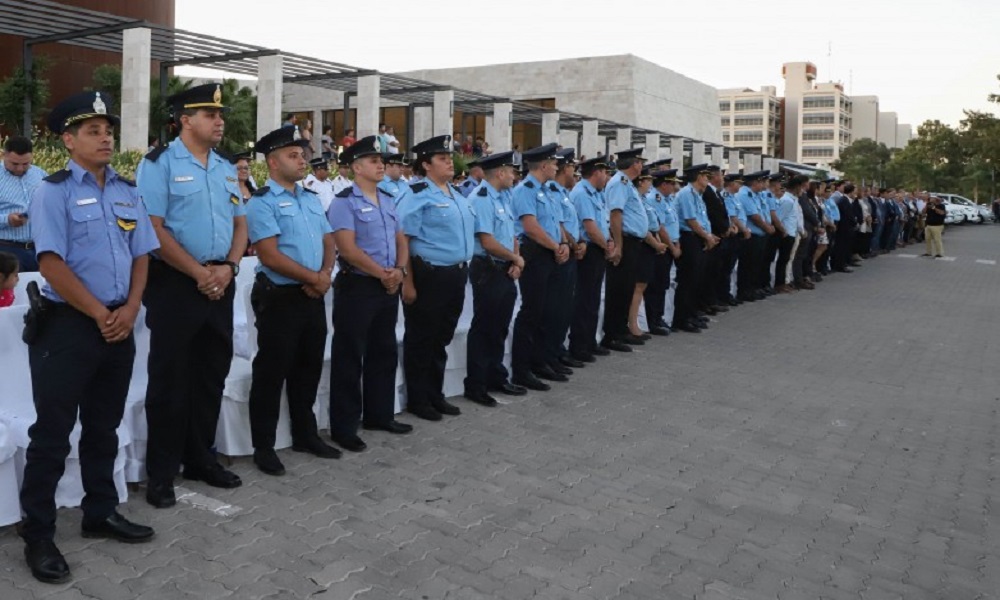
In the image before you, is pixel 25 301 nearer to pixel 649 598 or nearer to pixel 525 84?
pixel 649 598

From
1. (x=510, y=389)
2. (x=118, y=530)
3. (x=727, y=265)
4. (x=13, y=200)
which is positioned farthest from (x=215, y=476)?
(x=727, y=265)

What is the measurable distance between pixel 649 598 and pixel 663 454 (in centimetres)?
204

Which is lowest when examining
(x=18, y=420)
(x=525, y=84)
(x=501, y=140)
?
(x=18, y=420)

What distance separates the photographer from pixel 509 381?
24.1 feet

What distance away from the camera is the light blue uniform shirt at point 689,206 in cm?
1059

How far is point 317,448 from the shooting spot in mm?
5332

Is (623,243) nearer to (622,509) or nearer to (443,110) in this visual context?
(622,509)

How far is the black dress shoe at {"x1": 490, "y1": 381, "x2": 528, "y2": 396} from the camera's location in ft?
23.2

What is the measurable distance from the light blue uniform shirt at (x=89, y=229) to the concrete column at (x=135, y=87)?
55.6 ft

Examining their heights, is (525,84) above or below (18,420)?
above

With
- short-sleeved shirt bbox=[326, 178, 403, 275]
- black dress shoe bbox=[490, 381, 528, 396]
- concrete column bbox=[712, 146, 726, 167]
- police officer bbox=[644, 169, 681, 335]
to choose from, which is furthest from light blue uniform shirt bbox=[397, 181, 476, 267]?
concrete column bbox=[712, 146, 726, 167]

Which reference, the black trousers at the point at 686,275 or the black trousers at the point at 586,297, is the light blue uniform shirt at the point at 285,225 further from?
the black trousers at the point at 686,275

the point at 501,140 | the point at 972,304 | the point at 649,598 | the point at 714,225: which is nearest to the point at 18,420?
the point at 649,598

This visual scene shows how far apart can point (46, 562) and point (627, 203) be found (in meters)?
6.56
